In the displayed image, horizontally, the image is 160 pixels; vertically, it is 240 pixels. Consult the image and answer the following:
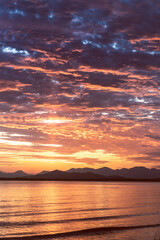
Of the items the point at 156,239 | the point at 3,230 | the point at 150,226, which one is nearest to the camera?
the point at 156,239

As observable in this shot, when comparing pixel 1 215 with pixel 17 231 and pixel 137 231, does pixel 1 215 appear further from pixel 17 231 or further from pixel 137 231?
pixel 137 231

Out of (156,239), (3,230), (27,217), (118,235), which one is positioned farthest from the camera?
(27,217)

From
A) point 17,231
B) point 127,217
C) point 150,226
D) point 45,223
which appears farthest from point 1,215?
point 150,226

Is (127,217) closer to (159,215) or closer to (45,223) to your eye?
(159,215)

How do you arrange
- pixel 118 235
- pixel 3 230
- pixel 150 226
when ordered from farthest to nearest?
pixel 150 226, pixel 3 230, pixel 118 235

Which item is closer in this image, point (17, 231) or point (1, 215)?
point (17, 231)

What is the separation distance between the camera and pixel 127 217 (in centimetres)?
4362

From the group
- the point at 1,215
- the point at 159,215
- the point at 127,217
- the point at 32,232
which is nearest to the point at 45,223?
the point at 32,232

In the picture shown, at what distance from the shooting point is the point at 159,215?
4531 centimetres

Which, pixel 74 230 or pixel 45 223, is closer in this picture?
pixel 74 230

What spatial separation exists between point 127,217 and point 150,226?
816cm

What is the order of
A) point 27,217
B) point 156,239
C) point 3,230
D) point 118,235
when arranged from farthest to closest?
point 27,217 → point 3,230 → point 118,235 → point 156,239

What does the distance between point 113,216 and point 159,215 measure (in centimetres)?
787

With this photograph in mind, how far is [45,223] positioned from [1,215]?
10.6m
